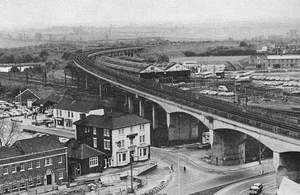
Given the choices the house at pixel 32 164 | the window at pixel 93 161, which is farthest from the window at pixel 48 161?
the window at pixel 93 161

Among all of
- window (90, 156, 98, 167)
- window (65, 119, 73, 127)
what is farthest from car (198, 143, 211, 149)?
window (65, 119, 73, 127)

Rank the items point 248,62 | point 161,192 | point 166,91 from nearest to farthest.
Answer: point 161,192 < point 166,91 < point 248,62

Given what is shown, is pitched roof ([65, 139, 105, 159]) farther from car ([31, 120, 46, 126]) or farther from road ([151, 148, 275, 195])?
car ([31, 120, 46, 126])

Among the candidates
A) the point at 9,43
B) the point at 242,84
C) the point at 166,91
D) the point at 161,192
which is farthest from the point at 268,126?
the point at 9,43

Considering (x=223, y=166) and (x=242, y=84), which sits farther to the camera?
(x=242, y=84)

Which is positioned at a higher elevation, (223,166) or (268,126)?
(268,126)

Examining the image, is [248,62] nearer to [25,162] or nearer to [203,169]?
[203,169]

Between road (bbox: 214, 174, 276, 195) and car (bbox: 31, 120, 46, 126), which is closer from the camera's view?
road (bbox: 214, 174, 276, 195)
